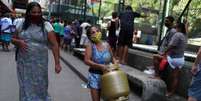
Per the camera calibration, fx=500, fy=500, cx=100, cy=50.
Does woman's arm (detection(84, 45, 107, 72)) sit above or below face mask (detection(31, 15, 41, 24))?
below

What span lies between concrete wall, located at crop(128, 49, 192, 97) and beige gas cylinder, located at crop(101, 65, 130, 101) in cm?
349

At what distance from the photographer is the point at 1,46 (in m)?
26.8

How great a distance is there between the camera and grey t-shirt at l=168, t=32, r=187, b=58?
10.0 m

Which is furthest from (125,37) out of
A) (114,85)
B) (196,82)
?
(196,82)

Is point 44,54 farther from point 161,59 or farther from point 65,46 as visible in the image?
point 65,46

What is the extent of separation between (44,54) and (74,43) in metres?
20.2

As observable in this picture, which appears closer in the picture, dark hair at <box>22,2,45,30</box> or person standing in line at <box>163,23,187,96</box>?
dark hair at <box>22,2,45,30</box>

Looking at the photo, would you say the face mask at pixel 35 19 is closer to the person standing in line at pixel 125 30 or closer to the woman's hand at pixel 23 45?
the woman's hand at pixel 23 45

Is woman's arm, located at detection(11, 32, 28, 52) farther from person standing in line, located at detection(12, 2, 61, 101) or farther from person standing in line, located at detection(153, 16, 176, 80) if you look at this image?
person standing in line, located at detection(153, 16, 176, 80)

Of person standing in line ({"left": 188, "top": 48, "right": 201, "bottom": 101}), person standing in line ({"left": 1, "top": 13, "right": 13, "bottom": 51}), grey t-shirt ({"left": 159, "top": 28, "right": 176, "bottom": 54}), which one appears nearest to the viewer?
person standing in line ({"left": 188, "top": 48, "right": 201, "bottom": 101})

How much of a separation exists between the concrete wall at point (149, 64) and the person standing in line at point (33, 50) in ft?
12.6

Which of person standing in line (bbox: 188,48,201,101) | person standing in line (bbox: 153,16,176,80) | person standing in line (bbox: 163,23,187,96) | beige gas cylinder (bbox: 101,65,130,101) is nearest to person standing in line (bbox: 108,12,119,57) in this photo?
person standing in line (bbox: 153,16,176,80)

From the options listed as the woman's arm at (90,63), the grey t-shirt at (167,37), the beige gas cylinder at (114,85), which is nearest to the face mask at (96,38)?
the woman's arm at (90,63)

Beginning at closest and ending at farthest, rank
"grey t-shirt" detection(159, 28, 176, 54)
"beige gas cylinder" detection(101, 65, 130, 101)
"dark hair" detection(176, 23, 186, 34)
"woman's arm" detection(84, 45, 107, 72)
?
"beige gas cylinder" detection(101, 65, 130, 101), "woman's arm" detection(84, 45, 107, 72), "dark hair" detection(176, 23, 186, 34), "grey t-shirt" detection(159, 28, 176, 54)
